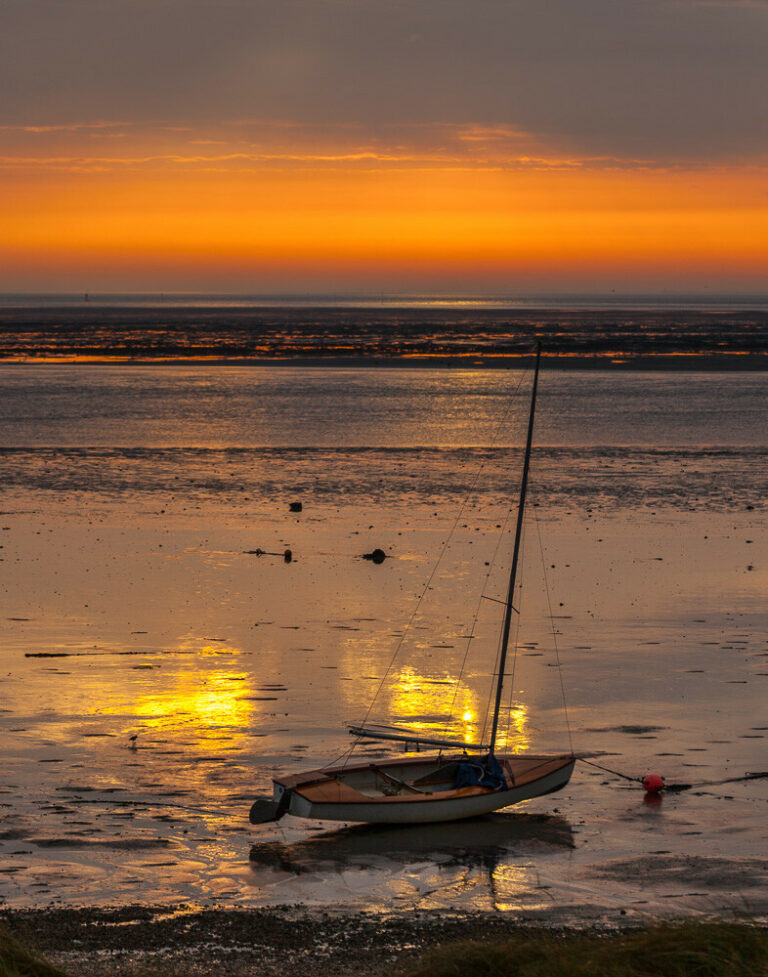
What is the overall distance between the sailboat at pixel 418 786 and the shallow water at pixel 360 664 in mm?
348

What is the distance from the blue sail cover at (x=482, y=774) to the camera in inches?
688

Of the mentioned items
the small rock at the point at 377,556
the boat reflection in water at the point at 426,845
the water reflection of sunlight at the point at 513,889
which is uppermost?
the water reflection of sunlight at the point at 513,889

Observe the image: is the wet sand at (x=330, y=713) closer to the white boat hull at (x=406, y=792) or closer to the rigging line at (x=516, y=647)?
the rigging line at (x=516, y=647)

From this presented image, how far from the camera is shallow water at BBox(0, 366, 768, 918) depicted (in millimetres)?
15781

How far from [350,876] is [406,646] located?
9186 millimetres

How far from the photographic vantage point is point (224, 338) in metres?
146

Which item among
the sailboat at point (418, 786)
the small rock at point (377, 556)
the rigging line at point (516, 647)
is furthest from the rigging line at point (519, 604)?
the sailboat at point (418, 786)

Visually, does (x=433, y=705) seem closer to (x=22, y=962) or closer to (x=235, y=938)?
(x=235, y=938)

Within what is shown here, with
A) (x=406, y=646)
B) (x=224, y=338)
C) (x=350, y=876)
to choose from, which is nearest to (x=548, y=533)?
(x=406, y=646)

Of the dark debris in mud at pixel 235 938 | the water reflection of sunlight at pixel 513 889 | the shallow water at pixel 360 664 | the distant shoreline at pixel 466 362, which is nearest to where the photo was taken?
the dark debris in mud at pixel 235 938

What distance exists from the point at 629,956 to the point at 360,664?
11660mm

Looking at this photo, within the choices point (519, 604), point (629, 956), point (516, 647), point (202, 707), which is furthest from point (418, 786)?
point (519, 604)

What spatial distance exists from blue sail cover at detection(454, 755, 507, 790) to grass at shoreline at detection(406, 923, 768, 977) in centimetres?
463

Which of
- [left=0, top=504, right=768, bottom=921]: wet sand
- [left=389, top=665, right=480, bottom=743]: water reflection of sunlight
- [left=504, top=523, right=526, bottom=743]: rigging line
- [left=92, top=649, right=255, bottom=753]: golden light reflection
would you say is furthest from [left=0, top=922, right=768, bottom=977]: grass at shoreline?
[left=504, top=523, right=526, bottom=743]: rigging line
